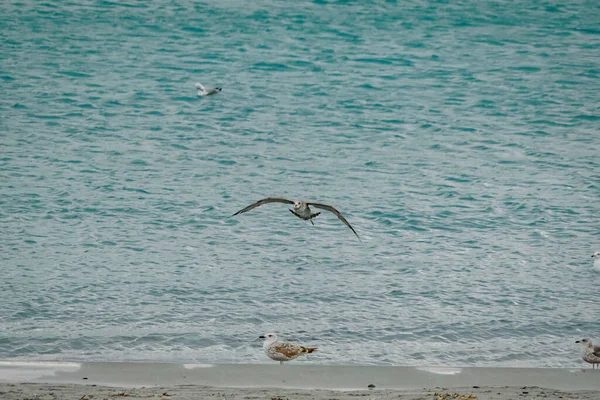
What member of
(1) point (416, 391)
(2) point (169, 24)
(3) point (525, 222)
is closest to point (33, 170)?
(3) point (525, 222)

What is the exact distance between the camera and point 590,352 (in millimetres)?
9094

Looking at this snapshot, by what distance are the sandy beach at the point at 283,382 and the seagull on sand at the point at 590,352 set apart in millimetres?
143

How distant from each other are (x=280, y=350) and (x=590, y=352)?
2.99 m

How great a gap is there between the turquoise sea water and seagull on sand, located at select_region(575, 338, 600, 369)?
457 mm

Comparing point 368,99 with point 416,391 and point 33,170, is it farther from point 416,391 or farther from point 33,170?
point 416,391

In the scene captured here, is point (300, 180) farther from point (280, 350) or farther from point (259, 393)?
point (259, 393)

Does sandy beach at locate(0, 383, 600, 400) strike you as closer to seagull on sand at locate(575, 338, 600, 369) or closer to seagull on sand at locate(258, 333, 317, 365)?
seagull on sand at locate(258, 333, 317, 365)

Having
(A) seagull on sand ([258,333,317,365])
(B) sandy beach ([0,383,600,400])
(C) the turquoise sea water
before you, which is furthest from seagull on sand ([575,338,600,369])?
(A) seagull on sand ([258,333,317,365])

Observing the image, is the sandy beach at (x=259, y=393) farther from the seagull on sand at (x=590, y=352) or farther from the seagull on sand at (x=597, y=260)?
the seagull on sand at (x=597, y=260)

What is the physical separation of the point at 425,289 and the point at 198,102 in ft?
39.1

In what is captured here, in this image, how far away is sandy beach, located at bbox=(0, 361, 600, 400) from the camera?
304 inches

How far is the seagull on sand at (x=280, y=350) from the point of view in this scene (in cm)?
894

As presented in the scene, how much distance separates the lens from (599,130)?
20438 millimetres

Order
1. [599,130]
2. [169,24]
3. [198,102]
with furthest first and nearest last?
[169,24] → [198,102] → [599,130]
